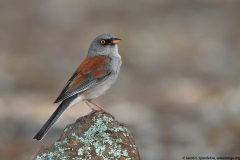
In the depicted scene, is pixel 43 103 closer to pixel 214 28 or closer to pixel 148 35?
pixel 148 35

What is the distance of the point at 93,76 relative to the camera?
28.7ft

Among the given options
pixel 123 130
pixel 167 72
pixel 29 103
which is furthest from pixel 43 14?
pixel 123 130

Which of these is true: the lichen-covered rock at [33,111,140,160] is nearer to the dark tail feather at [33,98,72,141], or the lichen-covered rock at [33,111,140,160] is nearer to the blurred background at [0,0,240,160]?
the dark tail feather at [33,98,72,141]

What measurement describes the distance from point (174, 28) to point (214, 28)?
54.5 inches

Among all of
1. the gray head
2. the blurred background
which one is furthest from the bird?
the blurred background

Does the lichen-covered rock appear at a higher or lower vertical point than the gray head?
lower

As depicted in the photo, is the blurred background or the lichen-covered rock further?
the blurred background

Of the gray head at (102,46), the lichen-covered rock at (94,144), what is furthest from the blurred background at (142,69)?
the lichen-covered rock at (94,144)

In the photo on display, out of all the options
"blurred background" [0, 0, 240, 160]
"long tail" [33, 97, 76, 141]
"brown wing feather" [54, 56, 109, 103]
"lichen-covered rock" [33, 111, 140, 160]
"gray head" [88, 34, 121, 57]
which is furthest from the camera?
"blurred background" [0, 0, 240, 160]

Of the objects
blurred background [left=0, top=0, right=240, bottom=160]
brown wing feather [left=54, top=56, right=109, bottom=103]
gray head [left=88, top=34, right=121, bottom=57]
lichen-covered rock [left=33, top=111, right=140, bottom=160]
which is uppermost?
blurred background [left=0, top=0, right=240, bottom=160]

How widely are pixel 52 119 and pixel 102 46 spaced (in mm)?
1758

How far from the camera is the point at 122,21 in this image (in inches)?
875

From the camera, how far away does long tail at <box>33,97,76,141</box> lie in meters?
7.69

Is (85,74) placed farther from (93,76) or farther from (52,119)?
(52,119)
